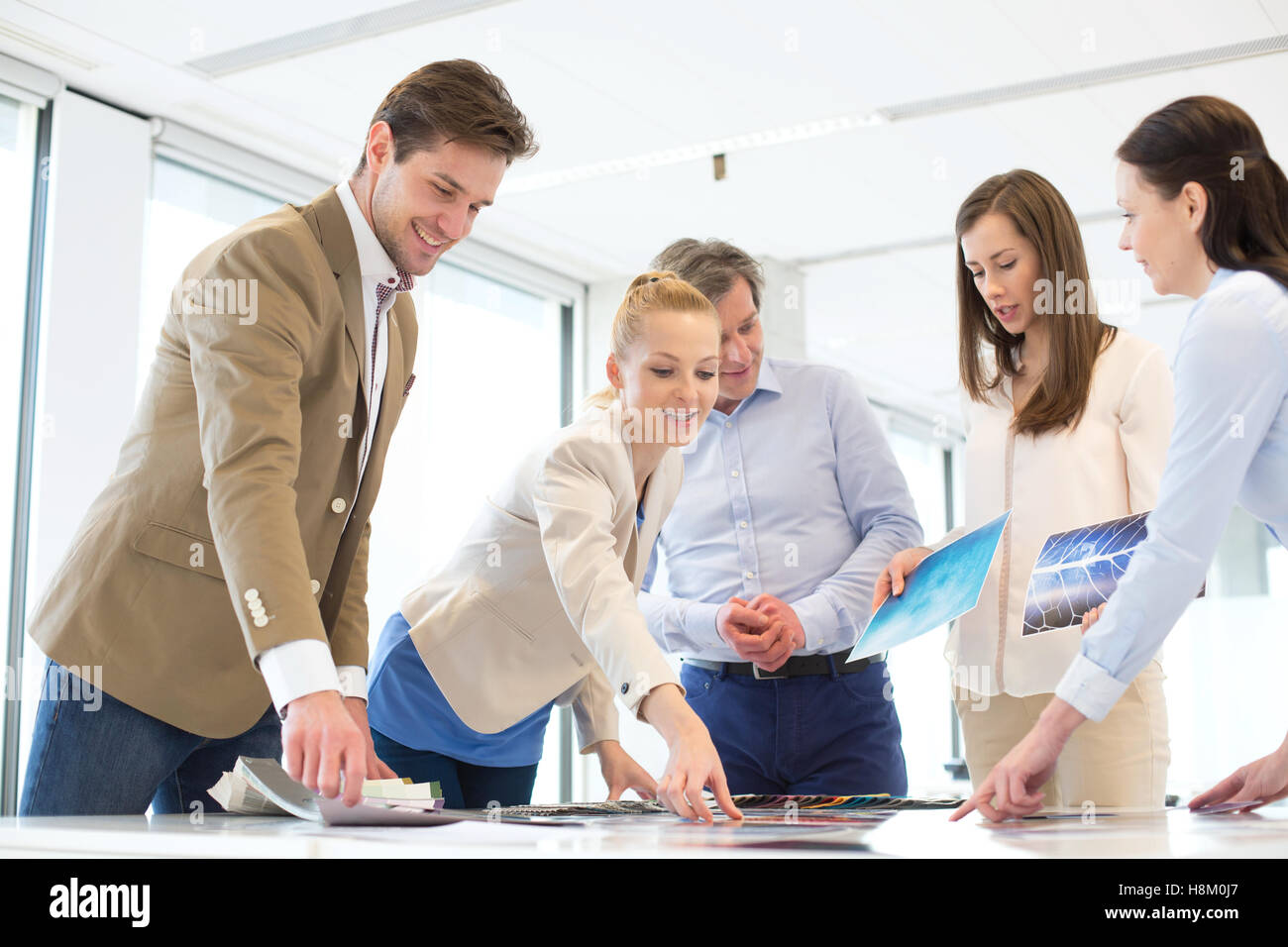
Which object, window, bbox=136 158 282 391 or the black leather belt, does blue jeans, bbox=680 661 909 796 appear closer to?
the black leather belt

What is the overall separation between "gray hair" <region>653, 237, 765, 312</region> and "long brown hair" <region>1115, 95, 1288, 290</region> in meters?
0.79

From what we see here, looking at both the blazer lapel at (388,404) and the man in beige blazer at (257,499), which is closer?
the man in beige blazer at (257,499)

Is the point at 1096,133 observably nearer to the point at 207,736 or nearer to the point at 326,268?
the point at 326,268

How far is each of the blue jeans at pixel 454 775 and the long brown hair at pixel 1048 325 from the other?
0.92 m

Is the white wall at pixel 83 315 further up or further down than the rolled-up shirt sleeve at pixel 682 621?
further up

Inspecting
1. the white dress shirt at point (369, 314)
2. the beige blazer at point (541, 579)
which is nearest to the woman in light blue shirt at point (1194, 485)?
the beige blazer at point (541, 579)

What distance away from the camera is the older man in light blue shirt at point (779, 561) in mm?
1931

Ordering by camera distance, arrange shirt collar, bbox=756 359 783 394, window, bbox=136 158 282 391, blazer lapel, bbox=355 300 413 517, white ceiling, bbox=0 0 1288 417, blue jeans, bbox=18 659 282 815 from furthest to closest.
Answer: window, bbox=136 158 282 391
white ceiling, bbox=0 0 1288 417
shirt collar, bbox=756 359 783 394
blazer lapel, bbox=355 300 413 517
blue jeans, bbox=18 659 282 815

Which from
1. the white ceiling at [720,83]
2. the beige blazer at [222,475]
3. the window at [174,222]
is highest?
the white ceiling at [720,83]

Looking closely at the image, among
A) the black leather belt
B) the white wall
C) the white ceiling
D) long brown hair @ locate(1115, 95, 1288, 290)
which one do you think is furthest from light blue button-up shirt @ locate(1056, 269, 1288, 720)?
the white wall

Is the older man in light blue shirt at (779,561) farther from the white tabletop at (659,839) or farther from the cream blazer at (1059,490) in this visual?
the white tabletop at (659,839)

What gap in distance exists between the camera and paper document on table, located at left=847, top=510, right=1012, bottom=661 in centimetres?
137

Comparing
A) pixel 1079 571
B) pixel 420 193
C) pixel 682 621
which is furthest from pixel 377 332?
pixel 1079 571

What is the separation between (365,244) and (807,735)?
1031mm
